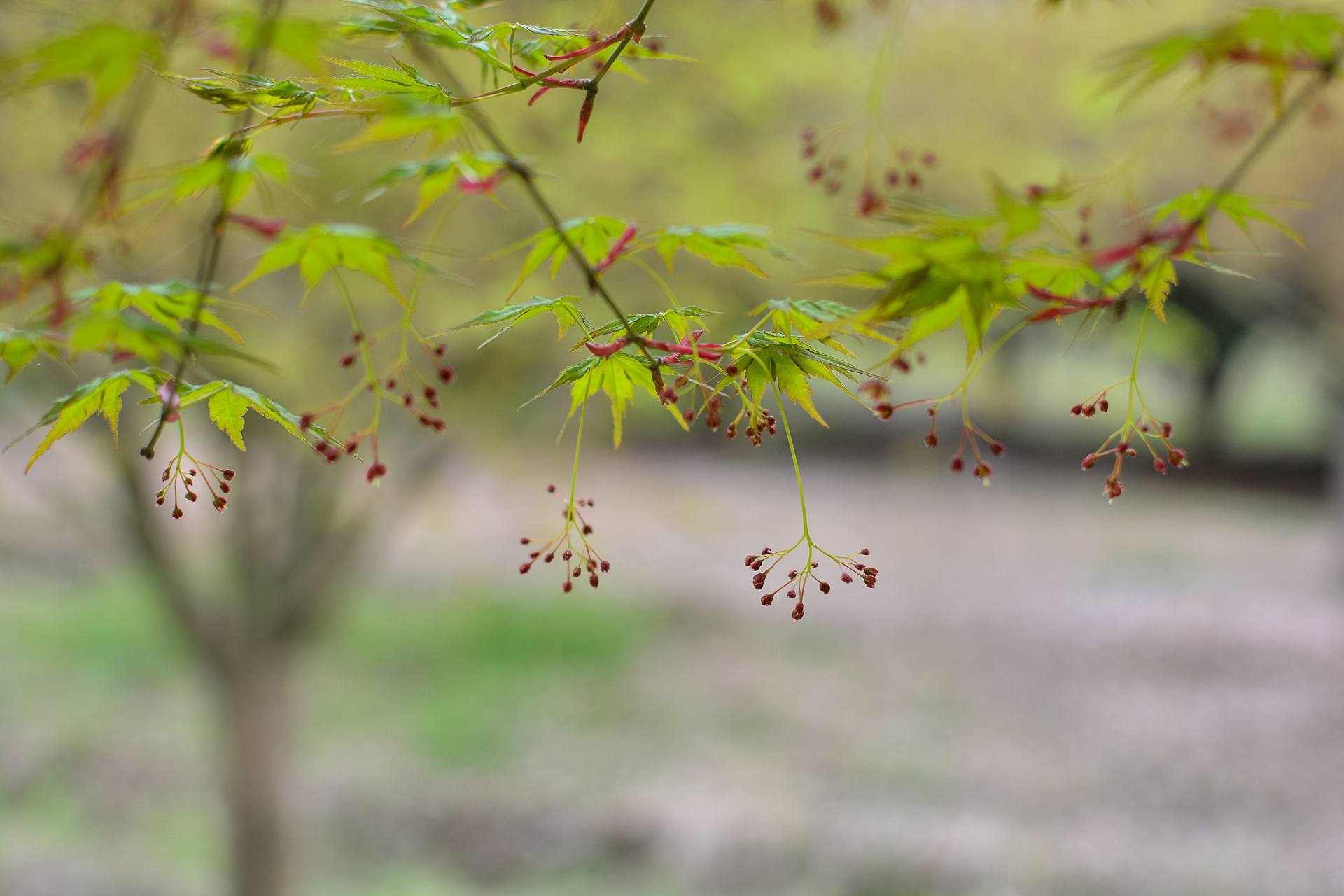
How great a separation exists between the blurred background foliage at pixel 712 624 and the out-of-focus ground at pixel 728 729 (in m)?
0.04

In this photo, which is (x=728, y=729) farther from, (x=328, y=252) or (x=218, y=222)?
(x=218, y=222)

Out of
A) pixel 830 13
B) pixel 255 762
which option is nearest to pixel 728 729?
pixel 255 762

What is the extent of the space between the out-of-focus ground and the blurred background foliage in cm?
Result: 4

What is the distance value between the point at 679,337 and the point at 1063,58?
18.8 ft

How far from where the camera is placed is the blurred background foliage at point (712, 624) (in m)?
4.78

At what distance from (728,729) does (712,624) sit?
2.81 meters

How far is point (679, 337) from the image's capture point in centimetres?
125

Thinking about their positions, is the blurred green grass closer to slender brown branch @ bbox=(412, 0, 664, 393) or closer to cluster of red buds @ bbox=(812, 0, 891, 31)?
cluster of red buds @ bbox=(812, 0, 891, 31)

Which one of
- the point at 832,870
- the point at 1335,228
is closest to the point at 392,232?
the point at 832,870

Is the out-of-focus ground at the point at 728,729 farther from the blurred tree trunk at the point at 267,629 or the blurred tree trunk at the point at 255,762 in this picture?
the blurred tree trunk at the point at 255,762

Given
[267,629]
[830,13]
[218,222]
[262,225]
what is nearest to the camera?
[218,222]

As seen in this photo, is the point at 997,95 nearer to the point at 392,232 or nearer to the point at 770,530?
the point at 392,232

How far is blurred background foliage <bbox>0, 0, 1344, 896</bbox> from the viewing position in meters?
4.78

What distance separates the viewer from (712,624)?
11719mm
